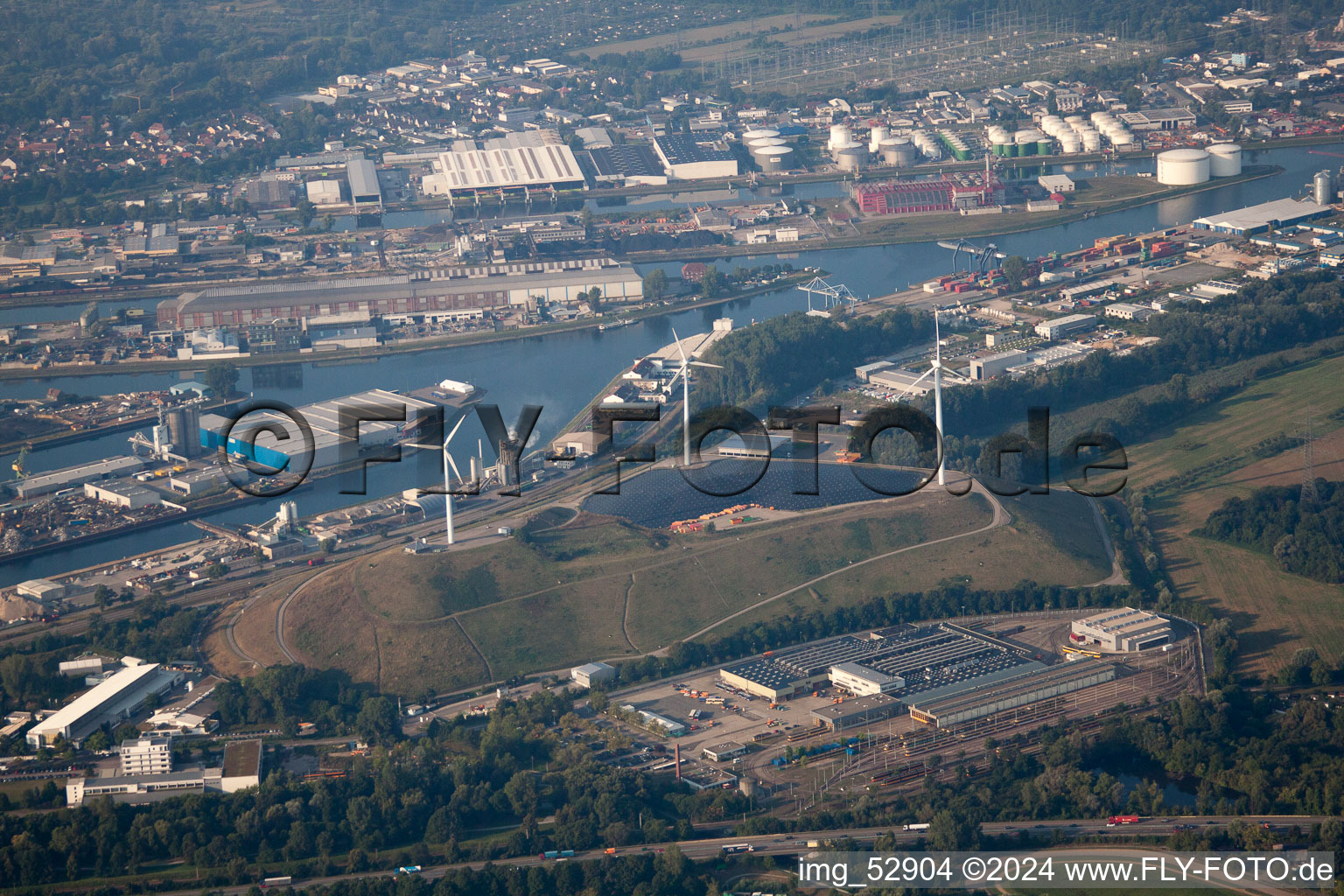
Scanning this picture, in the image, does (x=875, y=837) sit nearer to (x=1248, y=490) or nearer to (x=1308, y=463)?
(x=1248, y=490)

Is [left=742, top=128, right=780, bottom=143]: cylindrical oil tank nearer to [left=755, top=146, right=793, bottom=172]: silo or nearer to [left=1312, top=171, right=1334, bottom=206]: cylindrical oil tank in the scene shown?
[left=755, top=146, right=793, bottom=172]: silo

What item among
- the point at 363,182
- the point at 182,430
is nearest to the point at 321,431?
the point at 182,430

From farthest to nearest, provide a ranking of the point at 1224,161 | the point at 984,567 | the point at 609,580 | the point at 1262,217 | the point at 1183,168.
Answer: the point at 1224,161
the point at 1183,168
the point at 1262,217
the point at 984,567
the point at 609,580

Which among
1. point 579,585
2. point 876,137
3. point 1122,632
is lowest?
point 1122,632

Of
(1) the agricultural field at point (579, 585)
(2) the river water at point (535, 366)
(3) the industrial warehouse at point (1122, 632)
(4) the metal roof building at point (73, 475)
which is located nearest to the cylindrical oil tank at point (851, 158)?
(2) the river water at point (535, 366)

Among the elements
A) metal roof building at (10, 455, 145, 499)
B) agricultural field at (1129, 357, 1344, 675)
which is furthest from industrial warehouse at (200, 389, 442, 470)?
agricultural field at (1129, 357, 1344, 675)

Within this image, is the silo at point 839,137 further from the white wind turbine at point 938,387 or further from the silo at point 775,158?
the white wind turbine at point 938,387
